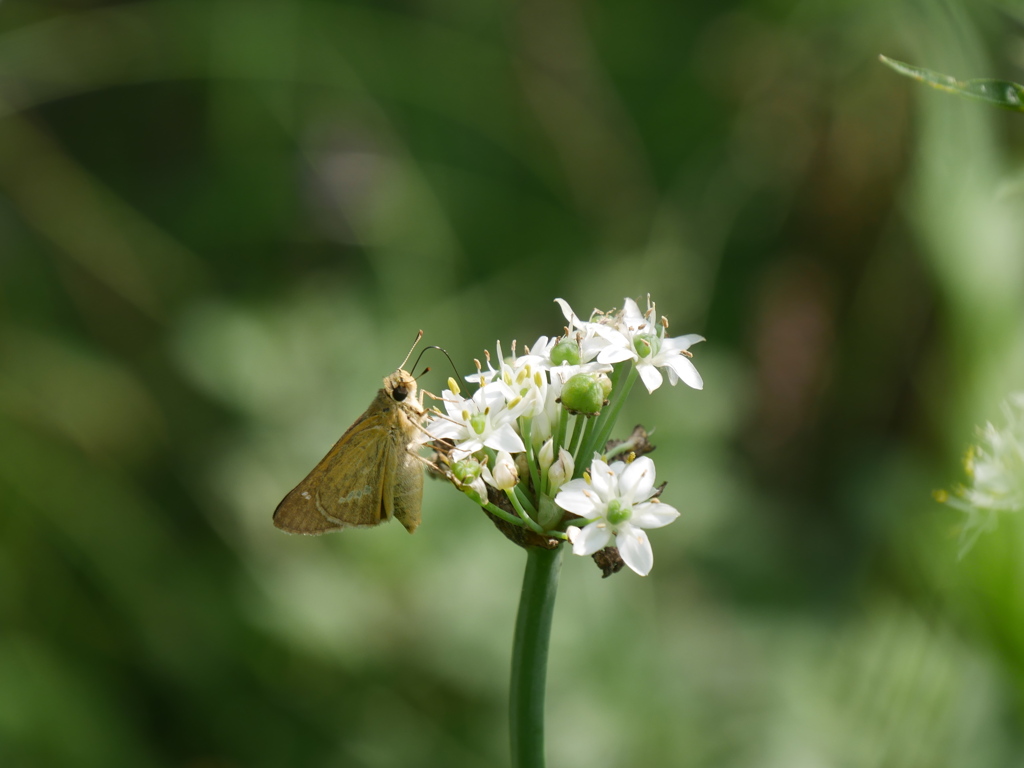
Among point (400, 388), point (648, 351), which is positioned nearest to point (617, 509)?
point (648, 351)

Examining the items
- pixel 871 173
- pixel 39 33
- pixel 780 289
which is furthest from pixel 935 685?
pixel 39 33

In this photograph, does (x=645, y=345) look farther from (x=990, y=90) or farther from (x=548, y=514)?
(x=990, y=90)

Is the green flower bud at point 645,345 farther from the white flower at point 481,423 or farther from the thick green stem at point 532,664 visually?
the thick green stem at point 532,664

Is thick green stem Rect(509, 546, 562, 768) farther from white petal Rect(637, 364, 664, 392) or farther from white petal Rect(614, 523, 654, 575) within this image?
white petal Rect(637, 364, 664, 392)

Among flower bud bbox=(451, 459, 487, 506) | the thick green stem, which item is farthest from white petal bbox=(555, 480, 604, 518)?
flower bud bbox=(451, 459, 487, 506)

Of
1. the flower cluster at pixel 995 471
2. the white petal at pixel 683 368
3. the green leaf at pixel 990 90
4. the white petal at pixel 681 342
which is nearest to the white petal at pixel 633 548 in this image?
the white petal at pixel 683 368
